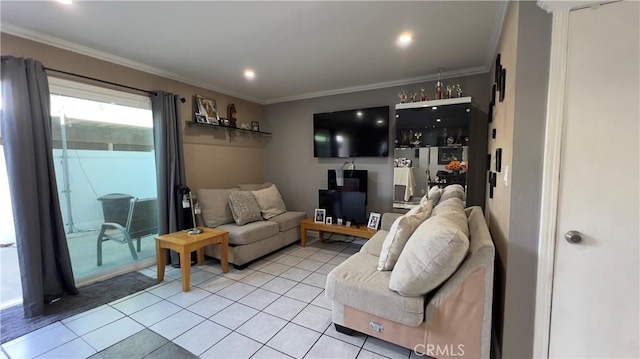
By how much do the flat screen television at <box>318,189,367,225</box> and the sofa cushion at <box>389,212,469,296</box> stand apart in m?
2.08

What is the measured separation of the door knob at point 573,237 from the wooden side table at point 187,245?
2.87 m

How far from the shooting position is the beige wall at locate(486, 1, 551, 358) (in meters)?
1.35

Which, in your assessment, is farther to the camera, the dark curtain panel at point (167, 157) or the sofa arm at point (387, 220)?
the sofa arm at point (387, 220)

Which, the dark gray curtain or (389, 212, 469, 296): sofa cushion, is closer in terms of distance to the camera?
(389, 212, 469, 296): sofa cushion

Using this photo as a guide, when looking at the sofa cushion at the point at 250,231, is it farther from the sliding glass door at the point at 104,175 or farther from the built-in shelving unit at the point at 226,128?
the built-in shelving unit at the point at 226,128

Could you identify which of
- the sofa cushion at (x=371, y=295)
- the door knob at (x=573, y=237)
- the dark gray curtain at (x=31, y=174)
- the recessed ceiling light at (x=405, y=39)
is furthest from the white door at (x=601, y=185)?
the dark gray curtain at (x=31, y=174)

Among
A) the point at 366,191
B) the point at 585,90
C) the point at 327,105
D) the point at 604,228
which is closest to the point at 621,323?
the point at 604,228

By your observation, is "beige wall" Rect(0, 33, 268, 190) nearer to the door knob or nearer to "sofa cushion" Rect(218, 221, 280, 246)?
"sofa cushion" Rect(218, 221, 280, 246)

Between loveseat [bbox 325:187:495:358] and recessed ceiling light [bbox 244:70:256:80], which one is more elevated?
recessed ceiling light [bbox 244:70:256:80]

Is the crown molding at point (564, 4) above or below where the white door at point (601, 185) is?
above

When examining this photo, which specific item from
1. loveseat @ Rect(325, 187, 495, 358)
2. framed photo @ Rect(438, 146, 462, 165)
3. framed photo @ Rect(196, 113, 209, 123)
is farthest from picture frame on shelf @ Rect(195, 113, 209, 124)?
framed photo @ Rect(438, 146, 462, 165)

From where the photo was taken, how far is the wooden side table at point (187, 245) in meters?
2.56

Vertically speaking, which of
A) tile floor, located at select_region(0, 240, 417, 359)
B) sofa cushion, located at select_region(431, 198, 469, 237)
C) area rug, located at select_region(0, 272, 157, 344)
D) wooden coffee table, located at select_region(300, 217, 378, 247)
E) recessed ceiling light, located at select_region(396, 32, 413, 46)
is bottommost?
tile floor, located at select_region(0, 240, 417, 359)

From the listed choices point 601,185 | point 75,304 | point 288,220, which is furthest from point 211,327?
point 601,185
